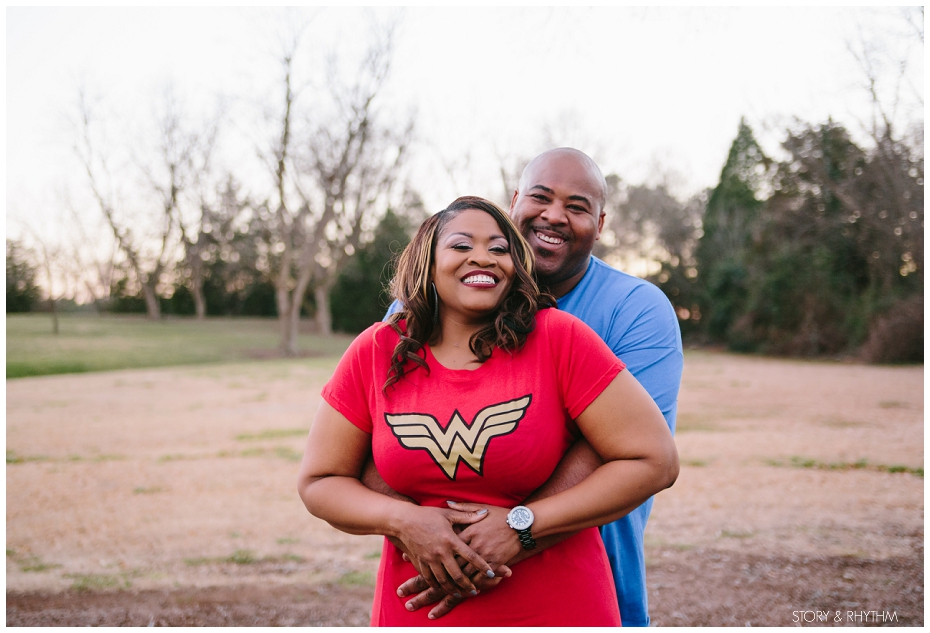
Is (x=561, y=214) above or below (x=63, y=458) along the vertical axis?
above

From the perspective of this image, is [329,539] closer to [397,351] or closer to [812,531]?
[812,531]

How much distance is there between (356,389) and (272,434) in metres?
9.63

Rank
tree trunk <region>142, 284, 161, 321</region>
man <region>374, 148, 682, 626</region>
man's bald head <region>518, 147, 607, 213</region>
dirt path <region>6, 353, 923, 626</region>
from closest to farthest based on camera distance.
A: 1. man <region>374, 148, 682, 626</region>
2. man's bald head <region>518, 147, 607, 213</region>
3. dirt path <region>6, 353, 923, 626</region>
4. tree trunk <region>142, 284, 161, 321</region>

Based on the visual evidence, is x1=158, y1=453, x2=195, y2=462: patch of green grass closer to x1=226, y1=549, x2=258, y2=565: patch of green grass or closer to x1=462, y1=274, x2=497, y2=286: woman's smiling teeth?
x1=226, y1=549, x2=258, y2=565: patch of green grass

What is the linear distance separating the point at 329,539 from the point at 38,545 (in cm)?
255

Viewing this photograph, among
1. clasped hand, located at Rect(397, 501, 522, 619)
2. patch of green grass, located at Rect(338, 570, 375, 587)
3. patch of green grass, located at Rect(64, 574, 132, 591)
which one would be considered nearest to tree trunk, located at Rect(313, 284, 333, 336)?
patch of green grass, located at Rect(64, 574, 132, 591)

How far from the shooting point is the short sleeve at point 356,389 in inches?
71.0

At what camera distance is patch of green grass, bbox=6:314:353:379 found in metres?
21.8

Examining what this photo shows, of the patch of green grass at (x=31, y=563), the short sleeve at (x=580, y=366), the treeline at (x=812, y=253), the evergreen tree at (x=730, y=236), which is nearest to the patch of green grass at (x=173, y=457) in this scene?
the patch of green grass at (x=31, y=563)

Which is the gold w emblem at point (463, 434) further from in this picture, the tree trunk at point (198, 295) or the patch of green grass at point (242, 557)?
the tree trunk at point (198, 295)

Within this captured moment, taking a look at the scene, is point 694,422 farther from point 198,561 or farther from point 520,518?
point 520,518

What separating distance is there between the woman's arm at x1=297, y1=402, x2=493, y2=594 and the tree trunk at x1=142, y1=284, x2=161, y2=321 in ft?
127

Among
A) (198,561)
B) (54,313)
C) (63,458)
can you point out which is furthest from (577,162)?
(54,313)

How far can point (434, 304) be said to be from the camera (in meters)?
1.92
